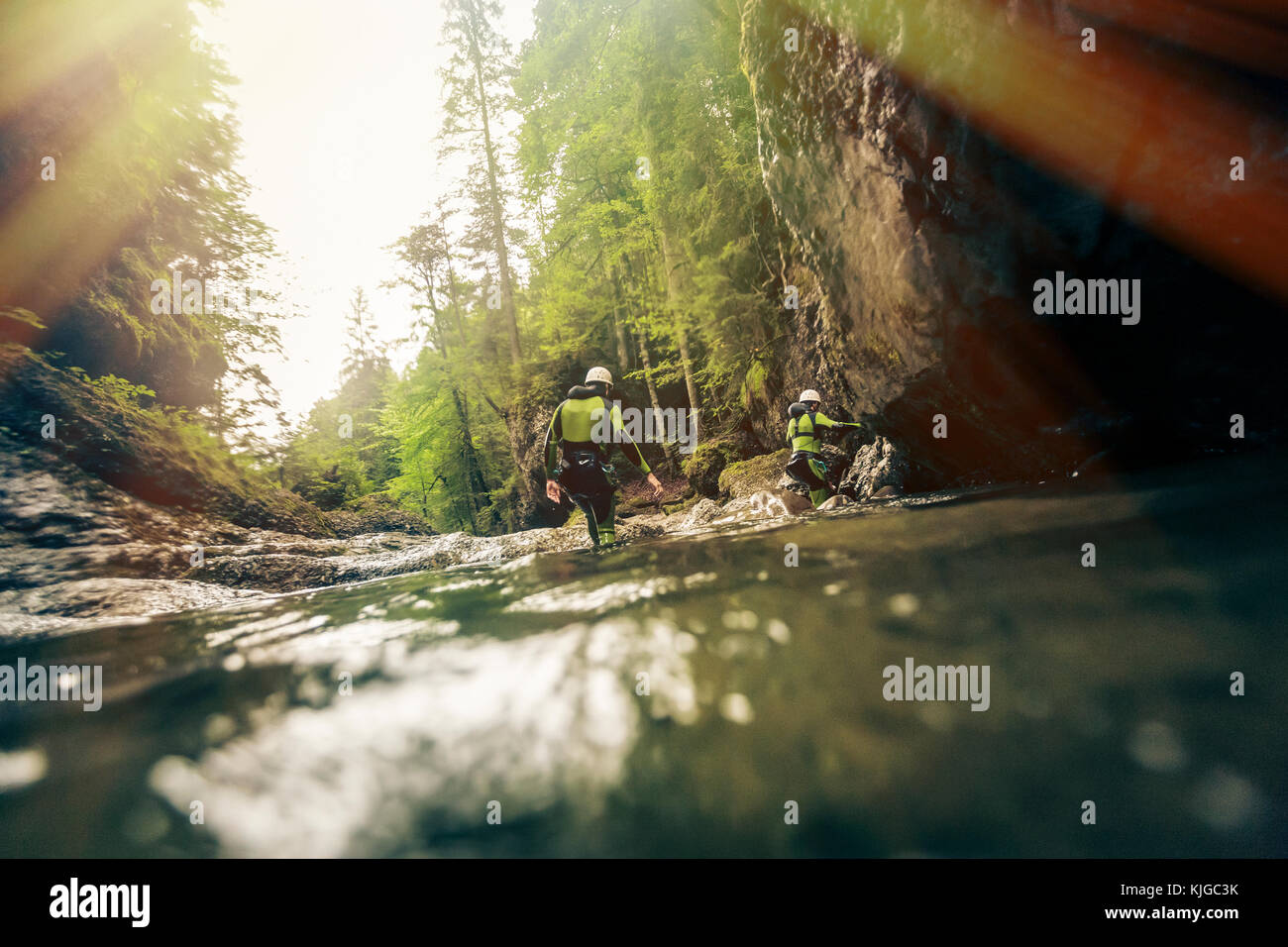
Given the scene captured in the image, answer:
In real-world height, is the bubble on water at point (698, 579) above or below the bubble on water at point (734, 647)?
above

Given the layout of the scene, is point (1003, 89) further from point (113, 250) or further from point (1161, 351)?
point (113, 250)

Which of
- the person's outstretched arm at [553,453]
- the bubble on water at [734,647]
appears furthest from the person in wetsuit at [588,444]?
the bubble on water at [734,647]

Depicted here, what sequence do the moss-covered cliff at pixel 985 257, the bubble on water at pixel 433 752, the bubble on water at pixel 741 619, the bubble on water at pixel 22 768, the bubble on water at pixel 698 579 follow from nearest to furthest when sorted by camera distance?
the bubble on water at pixel 433 752 < the bubble on water at pixel 22 768 < the bubble on water at pixel 741 619 < the bubble on water at pixel 698 579 < the moss-covered cliff at pixel 985 257

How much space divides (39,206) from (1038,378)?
60.1ft

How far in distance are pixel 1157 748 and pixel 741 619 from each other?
1905 mm

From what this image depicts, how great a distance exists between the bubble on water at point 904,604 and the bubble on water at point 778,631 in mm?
637

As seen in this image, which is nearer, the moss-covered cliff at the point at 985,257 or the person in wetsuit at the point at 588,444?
the moss-covered cliff at the point at 985,257

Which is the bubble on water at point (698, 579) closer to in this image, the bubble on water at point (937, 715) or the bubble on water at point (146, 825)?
the bubble on water at point (937, 715)

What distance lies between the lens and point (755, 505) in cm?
1175

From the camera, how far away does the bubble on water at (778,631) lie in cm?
296

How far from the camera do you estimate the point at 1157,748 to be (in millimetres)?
1835

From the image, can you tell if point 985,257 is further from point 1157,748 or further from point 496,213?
point 496,213
